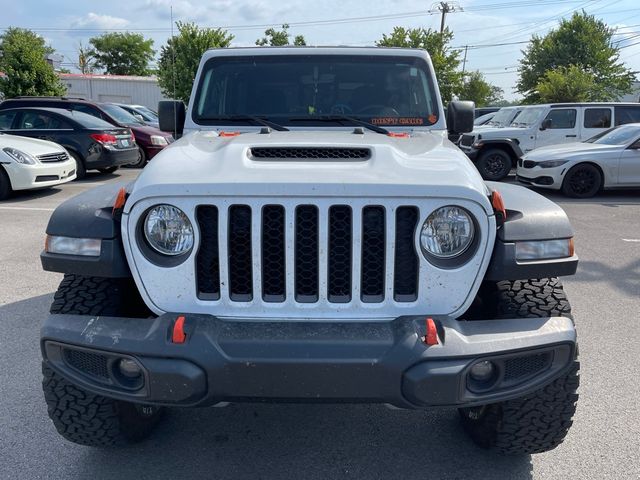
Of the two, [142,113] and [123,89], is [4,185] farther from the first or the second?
[123,89]

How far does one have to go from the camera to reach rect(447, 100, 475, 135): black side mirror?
3.77 metres

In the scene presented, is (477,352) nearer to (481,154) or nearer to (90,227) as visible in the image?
(90,227)

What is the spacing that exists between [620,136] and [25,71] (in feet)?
66.2

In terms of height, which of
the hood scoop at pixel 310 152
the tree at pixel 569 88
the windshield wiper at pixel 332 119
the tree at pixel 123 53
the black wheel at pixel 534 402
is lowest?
the black wheel at pixel 534 402

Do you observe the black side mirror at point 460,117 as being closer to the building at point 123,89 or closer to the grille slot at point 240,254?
the grille slot at point 240,254

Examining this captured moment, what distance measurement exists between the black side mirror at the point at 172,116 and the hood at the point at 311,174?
1.36 metres

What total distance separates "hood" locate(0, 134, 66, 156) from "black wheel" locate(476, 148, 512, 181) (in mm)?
8586

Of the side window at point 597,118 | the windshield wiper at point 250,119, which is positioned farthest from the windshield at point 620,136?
the windshield wiper at point 250,119

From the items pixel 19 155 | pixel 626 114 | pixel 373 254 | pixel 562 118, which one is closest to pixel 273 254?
pixel 373 254

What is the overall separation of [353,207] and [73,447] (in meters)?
1.87

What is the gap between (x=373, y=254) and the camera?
2.16 metres

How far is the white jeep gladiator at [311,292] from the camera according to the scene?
1986 millimetres

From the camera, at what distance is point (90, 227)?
7.47 ft

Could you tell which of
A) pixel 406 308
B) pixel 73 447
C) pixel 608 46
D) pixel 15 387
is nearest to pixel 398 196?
pixel 406 308
